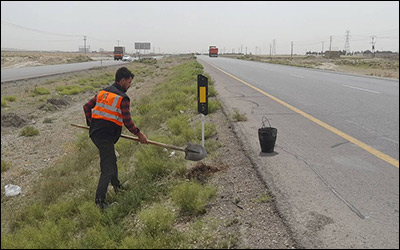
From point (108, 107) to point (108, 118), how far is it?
15 cm

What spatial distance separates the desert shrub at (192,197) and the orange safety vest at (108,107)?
4.13 ft

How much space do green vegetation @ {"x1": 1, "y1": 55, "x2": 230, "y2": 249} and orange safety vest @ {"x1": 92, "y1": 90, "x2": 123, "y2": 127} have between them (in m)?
1.11

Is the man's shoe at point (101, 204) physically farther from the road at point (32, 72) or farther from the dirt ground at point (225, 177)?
the road at point (32, 72)

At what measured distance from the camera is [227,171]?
4.77 metres

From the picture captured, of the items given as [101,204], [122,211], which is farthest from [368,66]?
[101,204]

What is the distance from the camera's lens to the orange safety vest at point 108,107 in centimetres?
409

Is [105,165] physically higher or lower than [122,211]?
higher

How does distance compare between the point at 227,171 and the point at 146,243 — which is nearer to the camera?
the point at 146,243

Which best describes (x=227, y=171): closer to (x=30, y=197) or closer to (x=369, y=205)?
(x=369, y=205)

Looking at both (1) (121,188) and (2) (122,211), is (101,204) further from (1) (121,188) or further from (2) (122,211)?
(1) (121,188)

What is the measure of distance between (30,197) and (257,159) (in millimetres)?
3303

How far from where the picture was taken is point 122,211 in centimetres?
402

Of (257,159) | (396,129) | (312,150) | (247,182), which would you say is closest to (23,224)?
(247,182)

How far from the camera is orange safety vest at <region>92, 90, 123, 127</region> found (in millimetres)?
4086
